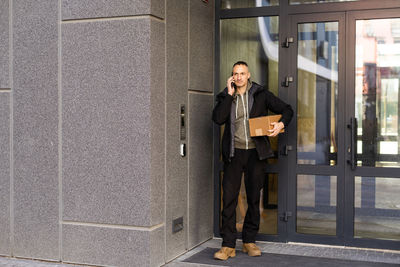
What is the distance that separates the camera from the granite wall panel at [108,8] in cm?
514

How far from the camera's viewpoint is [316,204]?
6.20 m

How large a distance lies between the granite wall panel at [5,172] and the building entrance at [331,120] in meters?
2.57

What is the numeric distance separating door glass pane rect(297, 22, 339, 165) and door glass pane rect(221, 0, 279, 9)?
0.41m

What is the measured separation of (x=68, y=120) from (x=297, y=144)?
2.44 metres

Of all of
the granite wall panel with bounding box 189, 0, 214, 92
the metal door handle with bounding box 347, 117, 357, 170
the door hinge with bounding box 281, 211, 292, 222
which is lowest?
the door hinge with bounding box 281, 211, 292, 222

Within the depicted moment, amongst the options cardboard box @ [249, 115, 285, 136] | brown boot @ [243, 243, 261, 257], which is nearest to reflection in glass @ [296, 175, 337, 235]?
brown boot @ [243, 243, 261, 257]

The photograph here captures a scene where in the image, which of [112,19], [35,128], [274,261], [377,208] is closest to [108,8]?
[112,19]

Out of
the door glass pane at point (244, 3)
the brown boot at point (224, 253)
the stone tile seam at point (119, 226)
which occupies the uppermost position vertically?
the door glass pane at point (244, 3)

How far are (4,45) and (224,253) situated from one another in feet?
9.76

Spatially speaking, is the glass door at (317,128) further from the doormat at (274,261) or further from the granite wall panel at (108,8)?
the granite wall panel at (108,8)

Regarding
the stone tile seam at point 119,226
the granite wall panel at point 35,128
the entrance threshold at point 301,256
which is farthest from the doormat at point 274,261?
the granite wall panel at point 35,128

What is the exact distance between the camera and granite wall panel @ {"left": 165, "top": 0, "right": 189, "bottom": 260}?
5.48 m

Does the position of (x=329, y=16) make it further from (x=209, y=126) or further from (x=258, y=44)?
(x=209, y=126)

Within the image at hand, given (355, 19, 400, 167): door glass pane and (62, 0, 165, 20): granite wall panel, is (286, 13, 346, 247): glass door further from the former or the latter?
(62, 0, 165, 20): granite wall panel
